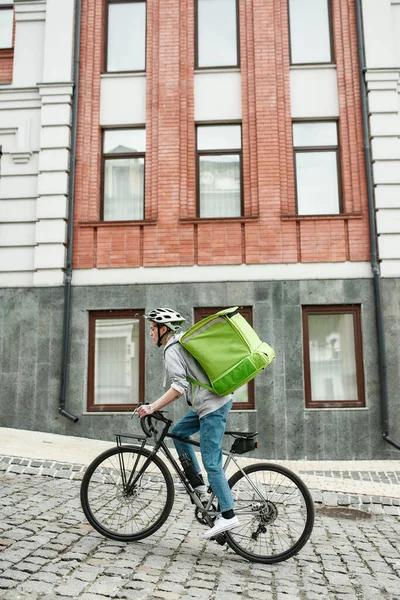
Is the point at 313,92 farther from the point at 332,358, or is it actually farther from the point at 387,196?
the point at 332,358

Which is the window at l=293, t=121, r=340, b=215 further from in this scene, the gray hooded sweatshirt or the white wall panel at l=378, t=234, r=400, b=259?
the gray hooded sweatshirt

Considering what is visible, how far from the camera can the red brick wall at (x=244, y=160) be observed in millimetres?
11680

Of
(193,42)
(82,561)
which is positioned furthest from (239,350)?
(193,42)

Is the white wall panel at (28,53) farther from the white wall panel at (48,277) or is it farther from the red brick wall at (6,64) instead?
the white wall panel at (48,277)

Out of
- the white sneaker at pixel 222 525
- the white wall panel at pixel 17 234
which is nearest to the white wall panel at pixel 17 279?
the white wall panel at pixel 17 234

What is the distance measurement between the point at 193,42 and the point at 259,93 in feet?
6.26

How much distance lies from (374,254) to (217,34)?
230 inches

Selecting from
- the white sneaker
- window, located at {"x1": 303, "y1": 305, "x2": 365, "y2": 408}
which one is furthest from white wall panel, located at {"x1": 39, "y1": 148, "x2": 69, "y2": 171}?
the white sneaker

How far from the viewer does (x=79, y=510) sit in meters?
6.15

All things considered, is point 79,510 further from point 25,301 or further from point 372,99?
point 372,99

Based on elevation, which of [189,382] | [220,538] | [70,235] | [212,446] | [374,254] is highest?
[70,235]

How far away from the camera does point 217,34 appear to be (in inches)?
508

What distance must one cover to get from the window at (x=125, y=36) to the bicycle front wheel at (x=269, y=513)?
10384 mm

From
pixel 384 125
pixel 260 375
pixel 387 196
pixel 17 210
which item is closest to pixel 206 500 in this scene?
pixel 260 375
